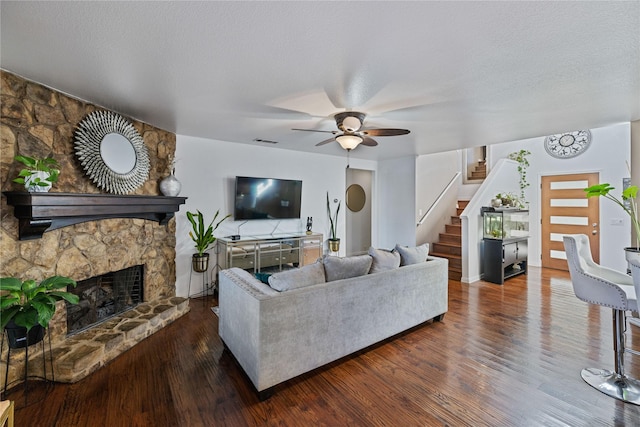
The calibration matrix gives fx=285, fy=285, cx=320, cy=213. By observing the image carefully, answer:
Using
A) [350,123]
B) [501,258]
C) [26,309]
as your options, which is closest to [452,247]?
[501,258]

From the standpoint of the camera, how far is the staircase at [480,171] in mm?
7289

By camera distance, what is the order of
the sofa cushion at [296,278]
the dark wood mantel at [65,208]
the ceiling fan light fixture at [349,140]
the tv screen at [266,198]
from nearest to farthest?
the dark wood mantel at [65,208]
the sofa cushion at [296,278]
the ceiling fan light fixture at [349,140]
the tv screen at [266,198]

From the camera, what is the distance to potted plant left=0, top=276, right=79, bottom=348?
1828 mm

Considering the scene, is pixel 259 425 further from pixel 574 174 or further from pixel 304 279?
pixel 574 174

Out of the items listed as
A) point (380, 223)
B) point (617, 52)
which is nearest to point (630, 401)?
point (617, 52)

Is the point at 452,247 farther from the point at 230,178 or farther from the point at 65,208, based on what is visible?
the point at 65,208

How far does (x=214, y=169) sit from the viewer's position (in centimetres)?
447

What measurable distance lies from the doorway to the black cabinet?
8.66 ft

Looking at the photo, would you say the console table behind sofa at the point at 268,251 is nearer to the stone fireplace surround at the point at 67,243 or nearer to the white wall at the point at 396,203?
the stone fireplace surround at the point at 67,243

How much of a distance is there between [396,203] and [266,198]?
113 inches

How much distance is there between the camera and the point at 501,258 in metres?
4.92

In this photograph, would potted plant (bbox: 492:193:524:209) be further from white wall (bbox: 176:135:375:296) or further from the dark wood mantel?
the dark wood mantel

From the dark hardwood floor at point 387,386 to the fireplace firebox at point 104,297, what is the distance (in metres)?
0.62

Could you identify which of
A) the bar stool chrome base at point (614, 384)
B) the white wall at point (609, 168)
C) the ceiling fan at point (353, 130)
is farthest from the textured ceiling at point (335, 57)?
the white wall at point (609, 168)
